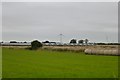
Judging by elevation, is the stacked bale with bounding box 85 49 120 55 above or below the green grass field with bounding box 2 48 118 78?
above

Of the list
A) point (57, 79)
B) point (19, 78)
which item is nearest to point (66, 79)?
point (57, 79)

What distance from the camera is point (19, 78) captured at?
15.8m

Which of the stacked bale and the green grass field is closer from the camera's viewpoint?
the green grass field

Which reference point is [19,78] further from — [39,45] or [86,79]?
[39,45]

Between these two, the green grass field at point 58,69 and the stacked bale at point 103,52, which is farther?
the stacked bale at point 103,52

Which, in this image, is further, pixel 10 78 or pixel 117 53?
pixel 117 53

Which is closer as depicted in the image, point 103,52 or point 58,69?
point 58,69

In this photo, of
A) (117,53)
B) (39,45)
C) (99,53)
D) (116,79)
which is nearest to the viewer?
(116,79)

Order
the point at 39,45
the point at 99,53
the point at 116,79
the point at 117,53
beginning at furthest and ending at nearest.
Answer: the point at 39,45 < the point at 99,53 < the point at 117,53 < the point at 116,79

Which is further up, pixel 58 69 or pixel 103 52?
pixel 103 52

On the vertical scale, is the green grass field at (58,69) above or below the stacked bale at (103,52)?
below

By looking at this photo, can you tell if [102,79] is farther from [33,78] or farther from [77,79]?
[33,78]

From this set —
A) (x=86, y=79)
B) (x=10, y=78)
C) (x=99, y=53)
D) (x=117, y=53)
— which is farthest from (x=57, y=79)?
(x=99, y=53)

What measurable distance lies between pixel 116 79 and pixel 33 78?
14.0 ft
